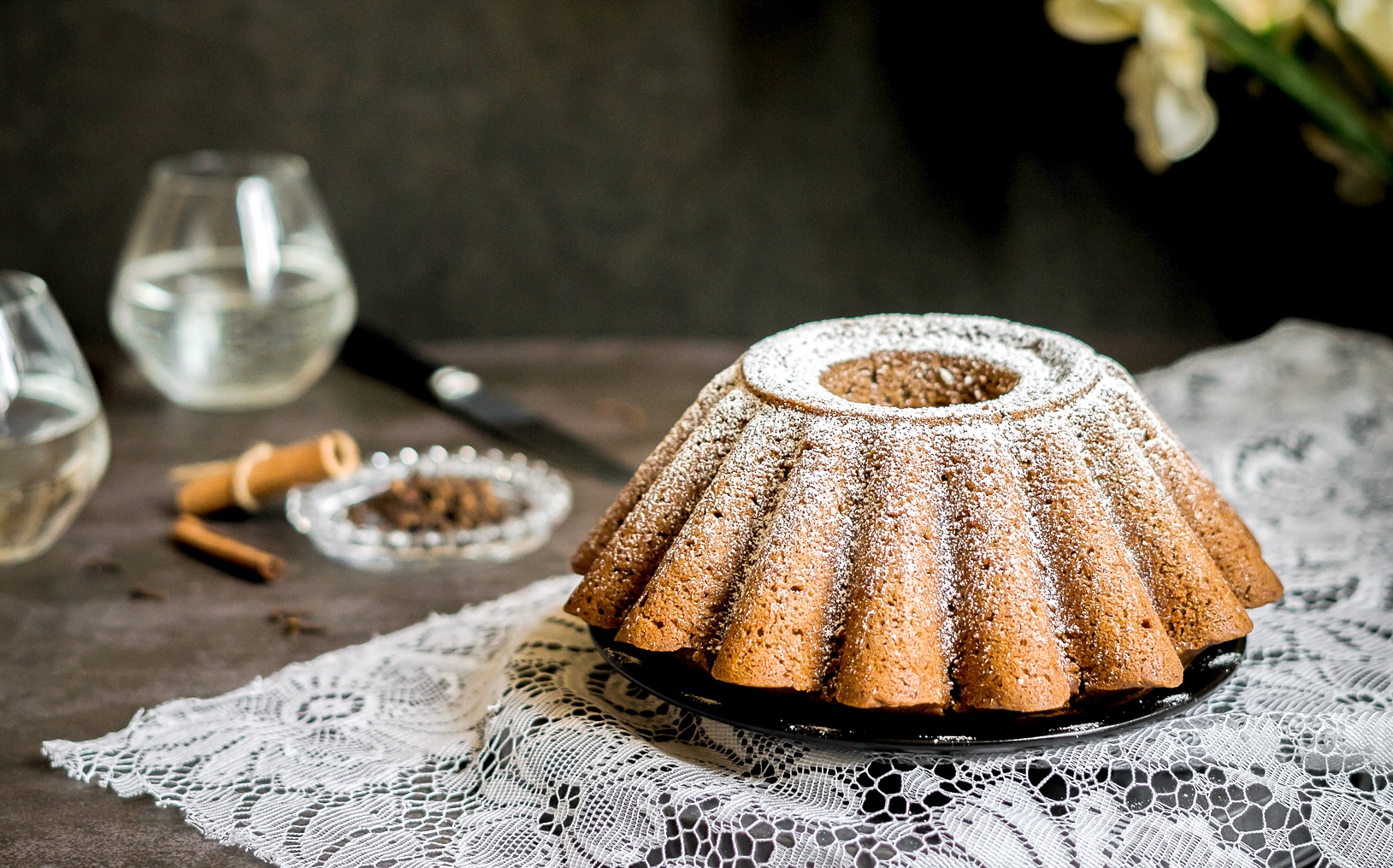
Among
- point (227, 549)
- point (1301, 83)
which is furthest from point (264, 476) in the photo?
point (1301, 83)

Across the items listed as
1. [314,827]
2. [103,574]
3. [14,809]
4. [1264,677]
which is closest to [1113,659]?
[1264,677]

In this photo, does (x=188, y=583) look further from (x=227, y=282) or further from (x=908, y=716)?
(x=908, y=716)

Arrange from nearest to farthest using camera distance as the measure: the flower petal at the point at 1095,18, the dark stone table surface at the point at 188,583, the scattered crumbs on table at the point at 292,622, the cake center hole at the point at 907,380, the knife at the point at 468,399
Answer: the dark stone table surface at the point at 188,583 < the cake center hole at the point at 907,380 < the scattered crumbs on table at the point at 292,622 < the flower petal at the point at 1095,18 < the knife at the point at 468,399

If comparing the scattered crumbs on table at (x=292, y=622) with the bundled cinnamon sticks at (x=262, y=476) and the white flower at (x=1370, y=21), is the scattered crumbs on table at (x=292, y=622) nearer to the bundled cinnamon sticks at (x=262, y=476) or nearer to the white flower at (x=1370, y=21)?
the bundled cinnamon sticks at (x=262, y=476)

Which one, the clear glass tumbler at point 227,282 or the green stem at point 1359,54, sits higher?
the green stem at point 1359,54

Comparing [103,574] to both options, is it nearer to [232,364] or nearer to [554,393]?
[232,364]

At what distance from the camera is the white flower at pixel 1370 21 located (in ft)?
4.34

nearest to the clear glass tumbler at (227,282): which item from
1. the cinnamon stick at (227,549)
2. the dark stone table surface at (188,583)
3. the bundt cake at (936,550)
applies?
the dark stone table surface at (188,583)

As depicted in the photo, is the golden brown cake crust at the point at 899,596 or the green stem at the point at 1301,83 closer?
the golden brown cake crust at the point at 899,596

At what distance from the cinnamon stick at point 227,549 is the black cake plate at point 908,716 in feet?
1.72

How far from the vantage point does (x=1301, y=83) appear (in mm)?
1474

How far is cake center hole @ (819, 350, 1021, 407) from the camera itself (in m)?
1.04

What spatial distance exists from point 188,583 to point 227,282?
518mm

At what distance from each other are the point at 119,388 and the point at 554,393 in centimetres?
58
